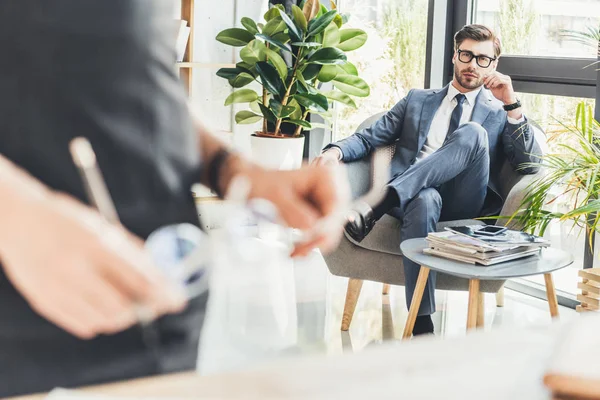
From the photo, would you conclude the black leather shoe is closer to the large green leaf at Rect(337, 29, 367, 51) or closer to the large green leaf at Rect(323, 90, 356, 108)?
the large green leaf at Rect(323, 90, 356, 108)

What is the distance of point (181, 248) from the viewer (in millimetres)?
556

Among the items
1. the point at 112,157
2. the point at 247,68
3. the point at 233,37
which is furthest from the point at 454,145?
the point at 112,157

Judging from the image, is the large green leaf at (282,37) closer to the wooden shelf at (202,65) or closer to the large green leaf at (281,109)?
the large green leaf at (281,109)

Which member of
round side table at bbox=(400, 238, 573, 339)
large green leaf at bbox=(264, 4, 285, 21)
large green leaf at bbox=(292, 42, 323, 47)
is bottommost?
round side table at bbox=(400, 238, 573, 339)

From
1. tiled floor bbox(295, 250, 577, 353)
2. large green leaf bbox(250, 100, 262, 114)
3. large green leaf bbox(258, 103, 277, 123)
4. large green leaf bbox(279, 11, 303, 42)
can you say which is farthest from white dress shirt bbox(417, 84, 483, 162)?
large green leaf bbox(250, 100, 262, 114)

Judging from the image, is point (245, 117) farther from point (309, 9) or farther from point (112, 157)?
point (112, 157)

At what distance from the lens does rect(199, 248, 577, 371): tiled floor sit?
7.63 feet

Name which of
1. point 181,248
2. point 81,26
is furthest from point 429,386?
point 81,26

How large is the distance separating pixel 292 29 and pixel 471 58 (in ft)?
2.93

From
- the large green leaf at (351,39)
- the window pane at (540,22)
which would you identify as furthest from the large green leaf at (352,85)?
the window pane at (540,22)

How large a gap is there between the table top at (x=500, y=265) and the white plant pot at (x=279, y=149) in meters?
1.46

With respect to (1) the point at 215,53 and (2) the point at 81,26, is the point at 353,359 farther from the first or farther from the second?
(1) the point at 215,53

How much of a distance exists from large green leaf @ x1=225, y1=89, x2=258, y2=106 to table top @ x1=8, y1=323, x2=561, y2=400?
323cm

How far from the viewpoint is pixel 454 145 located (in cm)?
257
